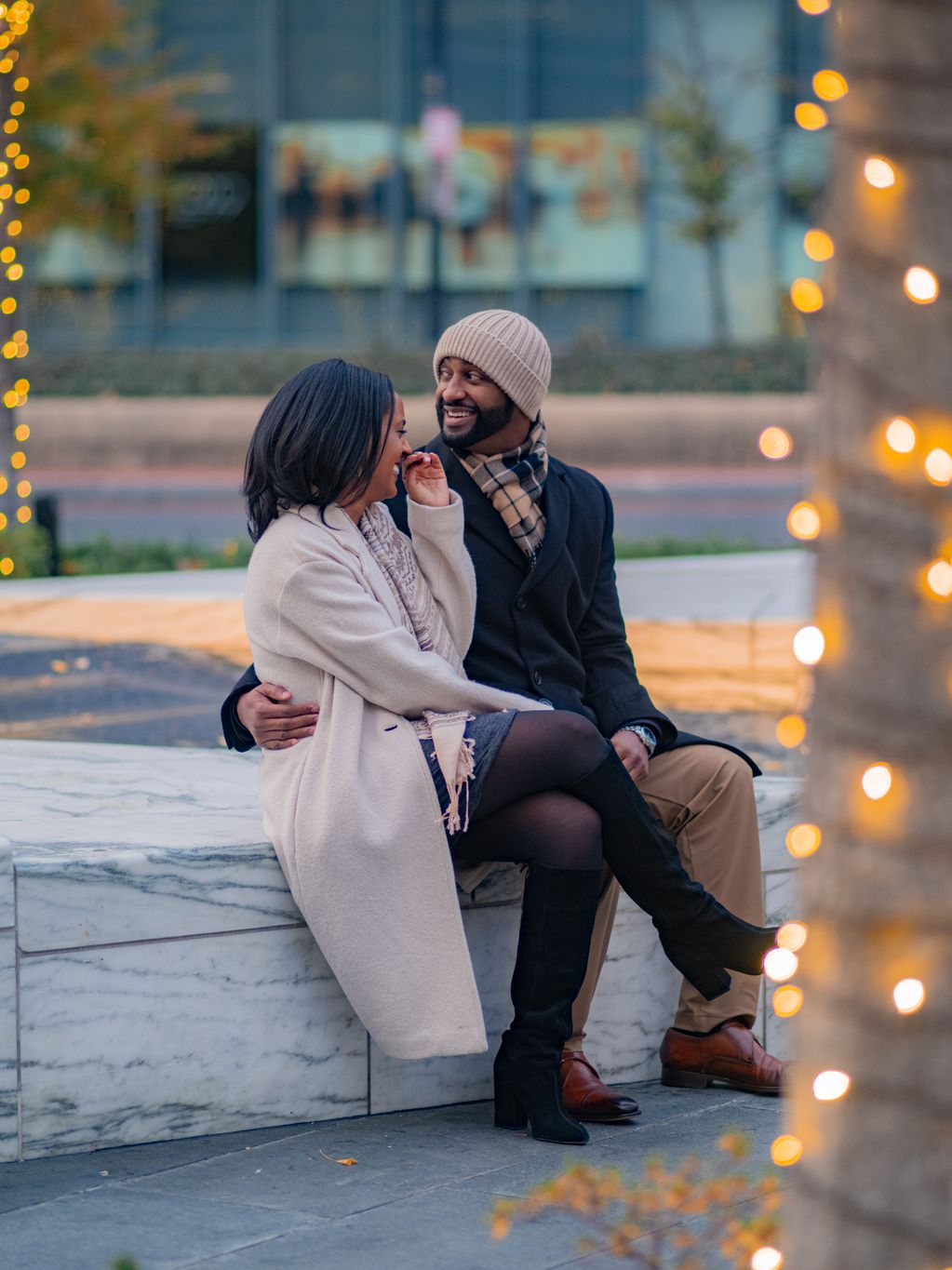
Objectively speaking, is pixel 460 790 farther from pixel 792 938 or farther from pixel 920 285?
pixel 920 285

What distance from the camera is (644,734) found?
4.30 metres

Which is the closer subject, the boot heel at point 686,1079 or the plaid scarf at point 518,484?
the boot heel at point 686,1079

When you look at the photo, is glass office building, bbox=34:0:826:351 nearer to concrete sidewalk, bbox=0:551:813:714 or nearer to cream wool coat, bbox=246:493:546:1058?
concrete sidewalk, bbox=0:551:813:714

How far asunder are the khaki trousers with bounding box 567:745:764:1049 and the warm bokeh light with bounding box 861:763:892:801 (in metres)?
2.46

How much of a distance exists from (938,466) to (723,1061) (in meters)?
2.65

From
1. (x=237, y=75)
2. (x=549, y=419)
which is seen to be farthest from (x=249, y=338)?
(x=549, y=419)

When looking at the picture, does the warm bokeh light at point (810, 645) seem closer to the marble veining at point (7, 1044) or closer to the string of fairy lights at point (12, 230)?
the marble veining at point (7, 1044)

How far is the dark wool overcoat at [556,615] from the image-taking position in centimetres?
434

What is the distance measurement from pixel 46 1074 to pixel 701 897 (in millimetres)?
1343

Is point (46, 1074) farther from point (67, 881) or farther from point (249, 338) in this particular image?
point (249, 338)

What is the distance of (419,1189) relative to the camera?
3.48m

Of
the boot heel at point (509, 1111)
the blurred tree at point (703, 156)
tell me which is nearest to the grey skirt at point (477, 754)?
the boot heel at point (509, 1111)

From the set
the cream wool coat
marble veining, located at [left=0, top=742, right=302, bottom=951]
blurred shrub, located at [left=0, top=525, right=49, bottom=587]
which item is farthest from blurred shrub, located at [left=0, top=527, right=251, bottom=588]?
the cream wool coat

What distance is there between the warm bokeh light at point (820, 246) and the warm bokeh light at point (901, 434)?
0.18m
